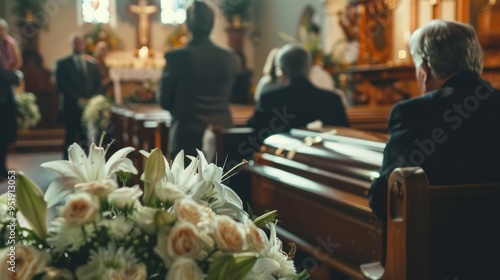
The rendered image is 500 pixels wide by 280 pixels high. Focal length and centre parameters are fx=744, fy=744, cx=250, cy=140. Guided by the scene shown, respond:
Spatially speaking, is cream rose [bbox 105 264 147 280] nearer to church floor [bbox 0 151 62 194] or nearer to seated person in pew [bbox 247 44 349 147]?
seated person in pew [bbox 247 44 349 147]

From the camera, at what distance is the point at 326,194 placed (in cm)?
295

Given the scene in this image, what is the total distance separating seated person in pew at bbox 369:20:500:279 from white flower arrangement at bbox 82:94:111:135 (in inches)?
263

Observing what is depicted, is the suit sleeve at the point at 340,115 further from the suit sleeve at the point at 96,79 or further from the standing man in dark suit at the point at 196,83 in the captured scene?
the suit sleeve at the point at 96,79

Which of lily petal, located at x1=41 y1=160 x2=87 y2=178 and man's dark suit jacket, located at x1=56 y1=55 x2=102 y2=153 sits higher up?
lily petal, located at x1=41 y1=160 x2=87 y2=178

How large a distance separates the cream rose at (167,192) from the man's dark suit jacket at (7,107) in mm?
6723

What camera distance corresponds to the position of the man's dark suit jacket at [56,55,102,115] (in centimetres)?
894

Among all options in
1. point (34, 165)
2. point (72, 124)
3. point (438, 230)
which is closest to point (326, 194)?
point (438, 230)

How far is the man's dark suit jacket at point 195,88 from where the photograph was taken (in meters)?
4.69

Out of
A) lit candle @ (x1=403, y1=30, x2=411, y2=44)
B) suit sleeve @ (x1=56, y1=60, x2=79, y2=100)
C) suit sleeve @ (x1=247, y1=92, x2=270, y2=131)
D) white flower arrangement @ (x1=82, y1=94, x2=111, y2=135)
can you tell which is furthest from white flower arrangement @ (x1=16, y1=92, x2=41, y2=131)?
lit candle @ (x1=403, y1=30, x2=411, y2=44)

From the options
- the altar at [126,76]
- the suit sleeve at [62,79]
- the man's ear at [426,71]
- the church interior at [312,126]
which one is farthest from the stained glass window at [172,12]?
the man's ear at [426,71]

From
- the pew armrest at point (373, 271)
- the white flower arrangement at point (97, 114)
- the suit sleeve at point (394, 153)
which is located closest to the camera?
the pew armrest at point (373, 271)

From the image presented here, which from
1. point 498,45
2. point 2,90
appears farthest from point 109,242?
point 498,45

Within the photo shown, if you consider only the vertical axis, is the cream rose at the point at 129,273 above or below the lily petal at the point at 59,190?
below

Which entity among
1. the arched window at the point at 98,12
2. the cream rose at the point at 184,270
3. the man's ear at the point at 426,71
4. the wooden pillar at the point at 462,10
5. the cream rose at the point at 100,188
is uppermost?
the arched window at the point at 98,12
